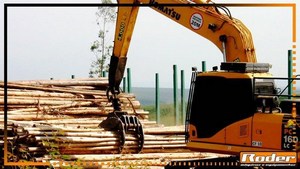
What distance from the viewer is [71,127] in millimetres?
11633

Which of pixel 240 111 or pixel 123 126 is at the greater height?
pixel 240 111

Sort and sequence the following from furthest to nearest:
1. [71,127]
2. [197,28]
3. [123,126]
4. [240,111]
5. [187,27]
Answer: [123,126] < [71,127] < [187,27] < [197,28] < [240,111]

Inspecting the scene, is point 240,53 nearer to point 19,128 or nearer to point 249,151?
point 249,151

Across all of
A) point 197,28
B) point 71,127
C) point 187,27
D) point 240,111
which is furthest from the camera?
point 71,127

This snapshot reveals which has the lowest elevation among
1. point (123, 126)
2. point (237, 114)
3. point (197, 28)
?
point (123, 126)

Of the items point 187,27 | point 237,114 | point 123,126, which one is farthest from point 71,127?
point 237,114

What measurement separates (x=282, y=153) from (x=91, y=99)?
23.3 feet

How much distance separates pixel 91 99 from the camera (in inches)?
589

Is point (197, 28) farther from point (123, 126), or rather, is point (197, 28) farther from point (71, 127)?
point (71, 127)

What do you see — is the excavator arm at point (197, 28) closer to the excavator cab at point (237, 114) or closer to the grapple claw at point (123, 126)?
the grapple claw at point (123, 126)

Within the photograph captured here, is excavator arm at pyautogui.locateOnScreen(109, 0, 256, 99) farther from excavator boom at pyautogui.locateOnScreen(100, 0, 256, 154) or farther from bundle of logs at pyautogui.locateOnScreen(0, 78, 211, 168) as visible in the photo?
bundle of logs at pyautogui.locateOnScreen(0, 78, 211, 168)

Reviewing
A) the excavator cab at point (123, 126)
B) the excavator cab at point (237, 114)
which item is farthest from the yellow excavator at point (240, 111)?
the excavator cab at point (123, 126)

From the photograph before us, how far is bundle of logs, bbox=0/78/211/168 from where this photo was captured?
34.8ft

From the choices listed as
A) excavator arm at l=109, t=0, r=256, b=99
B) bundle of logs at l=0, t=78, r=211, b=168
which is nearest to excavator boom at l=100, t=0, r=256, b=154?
excavator arm at l=109, t=0, r=256, b=99
